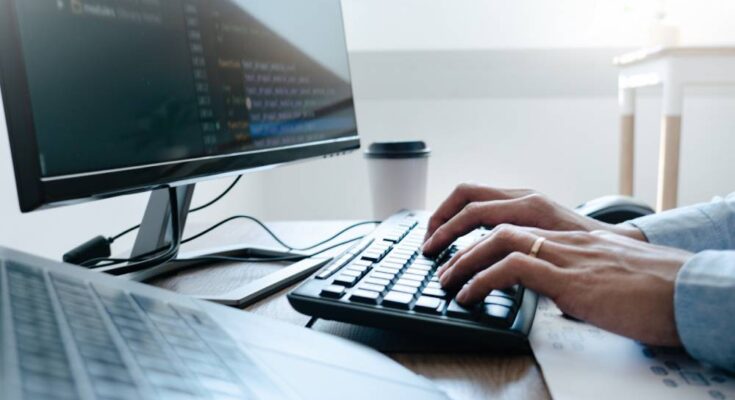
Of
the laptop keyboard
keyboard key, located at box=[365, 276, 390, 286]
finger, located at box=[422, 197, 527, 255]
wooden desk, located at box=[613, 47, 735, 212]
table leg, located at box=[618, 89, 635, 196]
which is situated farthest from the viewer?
table leg, located at box=[618, 89, 635, 196]

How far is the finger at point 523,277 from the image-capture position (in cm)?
40

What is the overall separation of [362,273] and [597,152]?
Result: 1857mm

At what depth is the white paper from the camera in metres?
0.31

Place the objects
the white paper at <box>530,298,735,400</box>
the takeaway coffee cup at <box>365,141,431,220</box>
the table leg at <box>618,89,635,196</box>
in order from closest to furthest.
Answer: the white paper at <box>530,298,735,400</box> < the takeaway coffee cup at <box>365,141,431,220</box> < the table leg at <box>618,89,635,196</box>

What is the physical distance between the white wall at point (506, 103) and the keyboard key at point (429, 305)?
1595 mm

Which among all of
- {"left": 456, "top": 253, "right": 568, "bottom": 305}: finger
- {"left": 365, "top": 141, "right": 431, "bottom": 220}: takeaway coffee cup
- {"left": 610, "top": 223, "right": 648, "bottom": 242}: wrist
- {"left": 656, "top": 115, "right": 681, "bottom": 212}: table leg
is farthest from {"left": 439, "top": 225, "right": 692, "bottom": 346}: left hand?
{"left": 656, "top": 115, "right": 681, "bottom": 212}: table leg

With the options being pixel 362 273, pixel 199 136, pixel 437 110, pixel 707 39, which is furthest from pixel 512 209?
pixel 707 39

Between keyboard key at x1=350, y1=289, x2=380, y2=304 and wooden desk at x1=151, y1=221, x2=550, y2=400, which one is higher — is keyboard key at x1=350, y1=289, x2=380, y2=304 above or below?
above

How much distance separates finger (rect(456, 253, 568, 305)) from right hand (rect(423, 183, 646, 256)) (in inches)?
5.3

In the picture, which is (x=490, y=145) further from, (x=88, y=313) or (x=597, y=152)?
(x=88, y=313)

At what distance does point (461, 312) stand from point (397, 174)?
0.58m

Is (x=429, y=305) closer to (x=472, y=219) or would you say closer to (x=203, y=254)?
(x=472, y=219)

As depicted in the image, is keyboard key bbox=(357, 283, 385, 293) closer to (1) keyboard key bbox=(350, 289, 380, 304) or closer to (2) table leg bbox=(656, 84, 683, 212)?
(1) keyboard key bbox=(350, 289, 380, 304)

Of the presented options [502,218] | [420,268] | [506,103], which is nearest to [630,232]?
[502,218]
